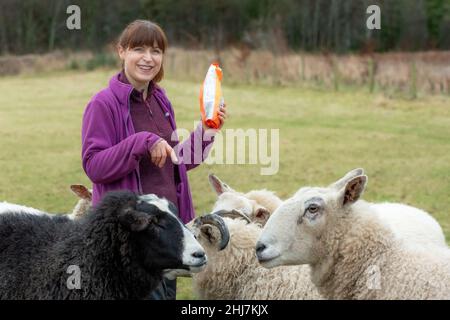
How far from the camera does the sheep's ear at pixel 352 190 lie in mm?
4320

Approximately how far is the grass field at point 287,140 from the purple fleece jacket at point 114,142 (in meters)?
2.64

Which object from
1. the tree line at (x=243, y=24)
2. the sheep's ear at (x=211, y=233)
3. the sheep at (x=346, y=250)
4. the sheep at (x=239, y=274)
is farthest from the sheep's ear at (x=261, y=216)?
the tree line at (x=243, y=24)

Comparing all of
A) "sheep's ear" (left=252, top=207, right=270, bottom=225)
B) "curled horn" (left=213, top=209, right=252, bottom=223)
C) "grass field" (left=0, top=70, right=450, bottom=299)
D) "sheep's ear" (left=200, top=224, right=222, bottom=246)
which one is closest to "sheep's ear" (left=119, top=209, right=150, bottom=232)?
"sheep's ear" (left=200, top=224, right=222, bottom=246)

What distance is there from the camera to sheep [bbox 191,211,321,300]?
492cm

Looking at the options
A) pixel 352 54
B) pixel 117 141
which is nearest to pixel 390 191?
pixel 117 141

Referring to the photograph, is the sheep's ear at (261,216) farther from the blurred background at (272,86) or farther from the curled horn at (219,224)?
the blurred background at (272,86)

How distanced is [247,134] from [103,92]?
552 inches

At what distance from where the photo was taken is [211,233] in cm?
496

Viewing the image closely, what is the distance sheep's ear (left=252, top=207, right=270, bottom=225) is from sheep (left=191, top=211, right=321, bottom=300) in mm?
469

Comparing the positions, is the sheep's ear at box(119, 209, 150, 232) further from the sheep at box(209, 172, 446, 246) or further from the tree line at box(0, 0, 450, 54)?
the tree line at box(0, 0, 450, 54)

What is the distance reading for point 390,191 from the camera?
39.1 ft

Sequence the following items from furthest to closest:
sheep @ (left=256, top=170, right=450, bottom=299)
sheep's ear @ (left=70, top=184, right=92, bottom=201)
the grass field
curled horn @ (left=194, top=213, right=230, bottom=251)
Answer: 1. the grass field
2. sheep's ear @ (left=70, top=184, right=92, bottom=201)
3. curled horn @ (left=194, top=213, right=230, bottom=251)
4. sheep @ (left=256, top=170, right=450, bottom=299)

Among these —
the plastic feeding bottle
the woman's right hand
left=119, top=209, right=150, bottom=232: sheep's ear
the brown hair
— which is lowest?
→ left=119, top=209, right=150, bottom=232: sheep's ear
